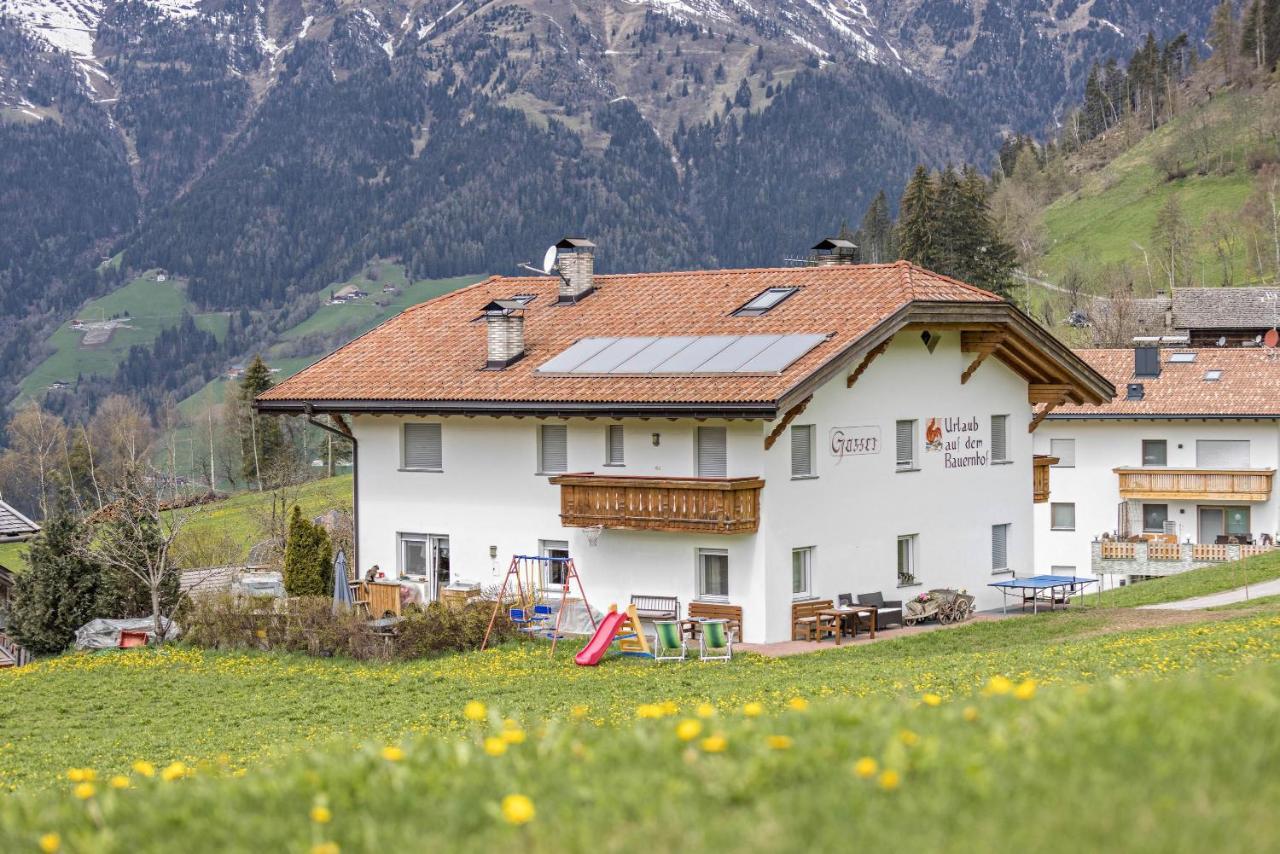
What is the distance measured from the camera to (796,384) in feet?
98.2

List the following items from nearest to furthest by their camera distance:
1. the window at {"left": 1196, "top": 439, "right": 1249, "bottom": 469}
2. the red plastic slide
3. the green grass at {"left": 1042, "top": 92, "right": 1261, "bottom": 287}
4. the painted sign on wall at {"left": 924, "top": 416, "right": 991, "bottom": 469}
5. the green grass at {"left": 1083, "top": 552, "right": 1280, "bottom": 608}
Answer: the red plastic slide, the painted sign on wall at {"left": 924, "top": 416, "right": 991, "bottom": 469}, the green grass at {"left": 1083, "top": 552, "right": 1280, "bottom": 608}, the window at {"left": 1196, "top": 439, "right": 1249, "bottom": 469}, the green grass at {"left": 1042, "top": 92, "right": 1261, "bottom": 287}

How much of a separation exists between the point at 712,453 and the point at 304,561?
11.3 metres

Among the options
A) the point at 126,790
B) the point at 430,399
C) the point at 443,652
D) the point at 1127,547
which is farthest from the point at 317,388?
the point at 1127,547

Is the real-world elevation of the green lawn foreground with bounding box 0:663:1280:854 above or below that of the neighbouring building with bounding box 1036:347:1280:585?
below

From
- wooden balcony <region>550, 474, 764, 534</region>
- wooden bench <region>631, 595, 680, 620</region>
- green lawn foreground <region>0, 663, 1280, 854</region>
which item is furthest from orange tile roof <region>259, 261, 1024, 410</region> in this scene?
green lawn foreground <region>0, 663, 1280, 854</region>

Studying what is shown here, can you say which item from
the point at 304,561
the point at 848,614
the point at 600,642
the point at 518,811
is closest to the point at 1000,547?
the point at 848,614

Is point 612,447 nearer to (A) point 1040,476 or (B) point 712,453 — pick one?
(B) point 712,453

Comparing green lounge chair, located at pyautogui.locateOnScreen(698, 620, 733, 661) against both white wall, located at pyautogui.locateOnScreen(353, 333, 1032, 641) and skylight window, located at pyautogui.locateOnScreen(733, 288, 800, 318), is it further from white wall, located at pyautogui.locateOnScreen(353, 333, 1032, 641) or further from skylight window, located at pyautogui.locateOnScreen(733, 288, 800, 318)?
skylight window, located at pyautogui.locateOnScreen(733, 288, 800, 318)

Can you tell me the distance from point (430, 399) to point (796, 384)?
902 centimetres

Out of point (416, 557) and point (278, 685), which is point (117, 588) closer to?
point (416, 557)

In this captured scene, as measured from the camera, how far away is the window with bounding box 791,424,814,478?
107ft

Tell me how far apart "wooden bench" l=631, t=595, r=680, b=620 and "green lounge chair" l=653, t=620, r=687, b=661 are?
2.62 meters

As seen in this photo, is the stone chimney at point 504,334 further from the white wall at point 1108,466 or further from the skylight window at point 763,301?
the white wall at point 1108,466

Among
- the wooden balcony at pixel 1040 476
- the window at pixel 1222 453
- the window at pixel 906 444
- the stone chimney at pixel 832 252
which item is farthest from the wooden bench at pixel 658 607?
the window at pixel 1222 453
